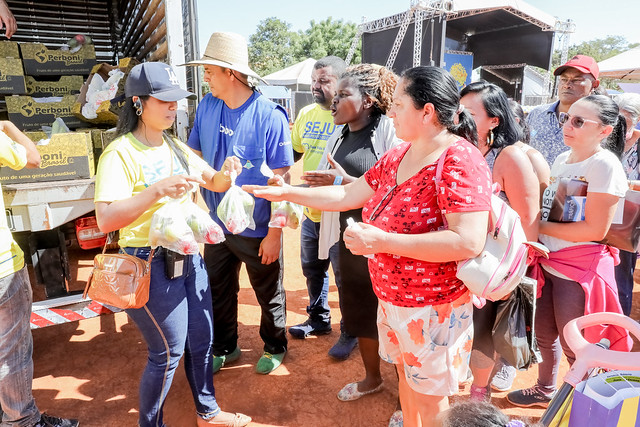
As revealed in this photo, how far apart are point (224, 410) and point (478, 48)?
25013 millimetres

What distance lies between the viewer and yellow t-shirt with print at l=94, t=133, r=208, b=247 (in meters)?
1.95

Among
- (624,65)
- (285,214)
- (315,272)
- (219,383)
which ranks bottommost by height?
(219,383)

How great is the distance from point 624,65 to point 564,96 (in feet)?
44.4

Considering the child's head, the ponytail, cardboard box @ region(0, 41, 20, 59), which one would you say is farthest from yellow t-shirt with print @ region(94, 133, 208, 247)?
cardboard box @ region(0, 41, 20, 59)

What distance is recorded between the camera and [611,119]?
231cm

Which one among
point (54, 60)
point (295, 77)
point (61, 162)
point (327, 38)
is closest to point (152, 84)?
point (61, 162)

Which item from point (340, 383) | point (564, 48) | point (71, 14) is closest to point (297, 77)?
point (564, 48)

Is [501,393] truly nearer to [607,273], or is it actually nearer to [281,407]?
[607,273]

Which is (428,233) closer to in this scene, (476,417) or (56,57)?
(476,417)

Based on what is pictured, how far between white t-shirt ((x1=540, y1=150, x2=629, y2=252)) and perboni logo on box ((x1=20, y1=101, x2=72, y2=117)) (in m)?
4.06

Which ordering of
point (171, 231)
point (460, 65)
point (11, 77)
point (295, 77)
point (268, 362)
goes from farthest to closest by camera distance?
point (295, 77), point (460, 65), point (11, 77), point (268, 362), point (171, 231)

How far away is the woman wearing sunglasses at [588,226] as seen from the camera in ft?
7.29

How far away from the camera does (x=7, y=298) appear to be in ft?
6.85

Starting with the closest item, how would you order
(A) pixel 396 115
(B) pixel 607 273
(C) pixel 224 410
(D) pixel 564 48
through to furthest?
1. (A) pixel 396 115
2. (B) pixel 607 273
3. (C) pixel 224 410
4. (D) pixel 564 48
